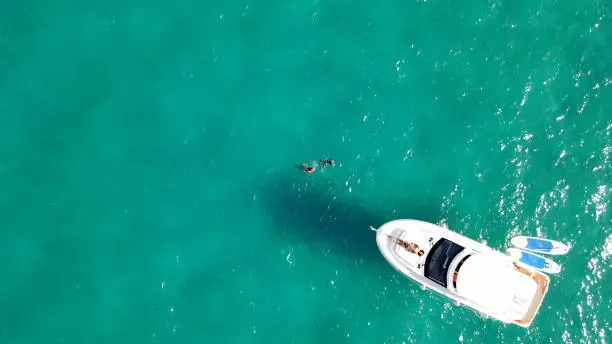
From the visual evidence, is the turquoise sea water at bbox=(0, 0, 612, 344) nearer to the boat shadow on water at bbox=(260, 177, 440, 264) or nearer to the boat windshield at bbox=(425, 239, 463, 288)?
the boat shadow on water at bbox=(260, 177, 440, 264)

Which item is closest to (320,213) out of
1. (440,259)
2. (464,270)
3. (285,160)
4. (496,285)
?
(285,160)

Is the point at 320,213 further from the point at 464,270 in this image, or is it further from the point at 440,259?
the point at 464,270

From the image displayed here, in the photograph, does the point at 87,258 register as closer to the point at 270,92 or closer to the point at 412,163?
the point at 270,92

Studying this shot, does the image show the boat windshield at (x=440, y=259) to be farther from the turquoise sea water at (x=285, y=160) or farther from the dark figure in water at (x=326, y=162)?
the dark figure in water at (x=326, y=162)

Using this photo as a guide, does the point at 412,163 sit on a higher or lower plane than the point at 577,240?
higher

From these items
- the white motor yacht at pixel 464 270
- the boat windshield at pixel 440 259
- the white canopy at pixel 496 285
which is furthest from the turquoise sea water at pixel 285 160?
the white canopy at pixel 496 285

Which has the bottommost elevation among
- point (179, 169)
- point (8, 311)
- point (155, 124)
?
point (8, 311)

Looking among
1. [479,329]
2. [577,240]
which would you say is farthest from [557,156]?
[479,329]
